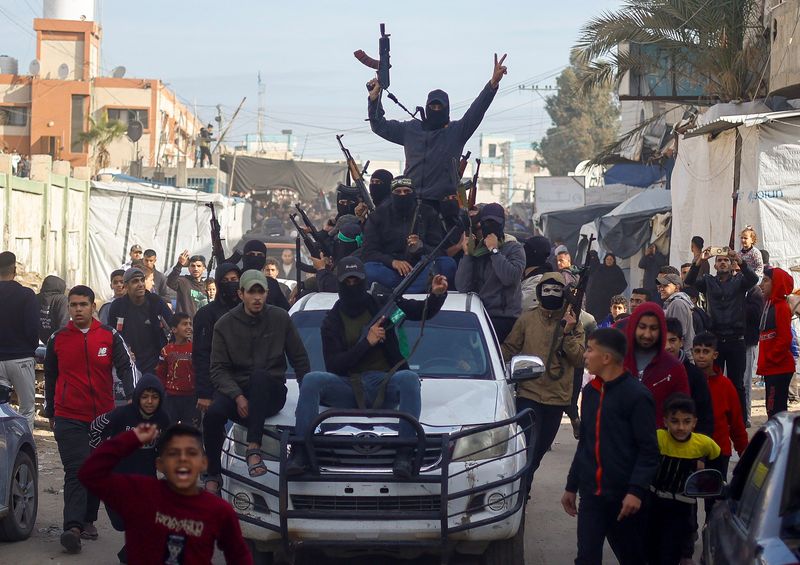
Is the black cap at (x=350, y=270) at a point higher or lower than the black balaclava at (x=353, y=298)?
higher

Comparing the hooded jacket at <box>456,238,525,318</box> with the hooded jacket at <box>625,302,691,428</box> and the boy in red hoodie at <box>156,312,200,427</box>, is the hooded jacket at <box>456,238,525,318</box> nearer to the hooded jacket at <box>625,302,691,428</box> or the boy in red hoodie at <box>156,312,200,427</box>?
the boy in red hoodie at <box>156,312,200,427</box>

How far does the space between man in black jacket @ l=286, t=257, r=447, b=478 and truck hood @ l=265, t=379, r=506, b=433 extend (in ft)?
0.51

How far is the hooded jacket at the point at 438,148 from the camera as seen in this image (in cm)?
1132

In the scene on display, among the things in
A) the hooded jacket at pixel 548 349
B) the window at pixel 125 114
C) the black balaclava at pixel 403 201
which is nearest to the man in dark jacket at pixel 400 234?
the black balaclava at pixel 403 201

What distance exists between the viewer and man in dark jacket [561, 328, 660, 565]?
604cm

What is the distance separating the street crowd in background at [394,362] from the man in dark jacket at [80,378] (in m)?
0.01

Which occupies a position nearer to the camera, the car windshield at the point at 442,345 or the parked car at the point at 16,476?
the car windshield at the point at 442,345

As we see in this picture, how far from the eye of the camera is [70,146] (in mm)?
55062

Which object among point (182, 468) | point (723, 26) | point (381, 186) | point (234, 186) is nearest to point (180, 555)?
point (182, 468)

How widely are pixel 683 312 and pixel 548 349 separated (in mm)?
3039

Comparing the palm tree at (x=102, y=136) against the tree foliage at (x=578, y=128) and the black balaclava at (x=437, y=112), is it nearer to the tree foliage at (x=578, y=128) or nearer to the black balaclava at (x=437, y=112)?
the tree foliage at (x=578, y=128)

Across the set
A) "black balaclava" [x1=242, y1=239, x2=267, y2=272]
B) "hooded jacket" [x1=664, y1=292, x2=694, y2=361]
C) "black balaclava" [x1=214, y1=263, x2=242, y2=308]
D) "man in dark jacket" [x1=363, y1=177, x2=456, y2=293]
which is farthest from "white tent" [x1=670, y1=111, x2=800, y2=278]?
"black balaclava" [x1=214, y1=263, x2=242, y2=308]

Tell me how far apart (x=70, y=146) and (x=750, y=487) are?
2099 inches

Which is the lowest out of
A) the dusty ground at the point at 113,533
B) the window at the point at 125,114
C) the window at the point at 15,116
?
the dusty ground at the point at 113,533
